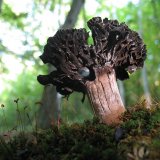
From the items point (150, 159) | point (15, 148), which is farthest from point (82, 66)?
point (150, 159)

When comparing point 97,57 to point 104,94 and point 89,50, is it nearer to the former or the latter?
point 89,50

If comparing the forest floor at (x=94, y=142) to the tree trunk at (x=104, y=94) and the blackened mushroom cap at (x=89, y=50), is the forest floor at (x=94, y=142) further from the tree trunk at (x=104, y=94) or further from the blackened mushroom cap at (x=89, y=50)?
the blackened mushroom cap at (x=89, y=50)

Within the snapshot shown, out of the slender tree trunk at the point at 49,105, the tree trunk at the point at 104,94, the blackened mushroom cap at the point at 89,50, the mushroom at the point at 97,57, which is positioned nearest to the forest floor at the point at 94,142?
the tree trunk at the point at 104,94

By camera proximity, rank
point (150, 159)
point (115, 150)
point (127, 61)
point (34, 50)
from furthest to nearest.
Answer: point (34, 50), point (127, 61), point (115, 150), point (150, 159)

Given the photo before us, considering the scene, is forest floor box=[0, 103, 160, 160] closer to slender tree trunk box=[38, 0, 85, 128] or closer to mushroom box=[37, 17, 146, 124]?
mushroom box=[37, 17, 146, 124]

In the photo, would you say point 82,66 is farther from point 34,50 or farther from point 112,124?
point 34,50

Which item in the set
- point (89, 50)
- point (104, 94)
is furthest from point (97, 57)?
point (104, 94)
